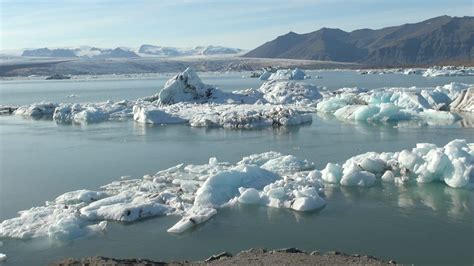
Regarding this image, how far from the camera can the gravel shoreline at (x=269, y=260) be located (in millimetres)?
6107

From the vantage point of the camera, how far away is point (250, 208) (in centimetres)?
865

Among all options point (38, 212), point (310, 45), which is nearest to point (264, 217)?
point (38, 212)

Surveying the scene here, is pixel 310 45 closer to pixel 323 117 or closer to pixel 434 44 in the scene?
pixel 434 44

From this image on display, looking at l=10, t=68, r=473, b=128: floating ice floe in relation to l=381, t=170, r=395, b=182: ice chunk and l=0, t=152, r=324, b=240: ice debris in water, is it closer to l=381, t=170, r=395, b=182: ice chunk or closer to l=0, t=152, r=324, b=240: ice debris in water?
l=381, t=170, r=395, b=182: ice chunk

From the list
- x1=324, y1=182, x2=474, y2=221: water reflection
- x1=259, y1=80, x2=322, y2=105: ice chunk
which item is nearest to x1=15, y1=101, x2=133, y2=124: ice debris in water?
x1=259, y1=80, x2=322, y2=105: ice chunk

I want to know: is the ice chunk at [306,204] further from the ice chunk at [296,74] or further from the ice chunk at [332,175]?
the ice chunk at [296,74]

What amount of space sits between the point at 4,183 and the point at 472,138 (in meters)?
11.9

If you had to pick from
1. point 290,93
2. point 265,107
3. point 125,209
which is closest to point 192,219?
point 125,209

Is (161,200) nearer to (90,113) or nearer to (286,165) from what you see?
(286,165)

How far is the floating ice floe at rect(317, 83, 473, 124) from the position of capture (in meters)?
19.8

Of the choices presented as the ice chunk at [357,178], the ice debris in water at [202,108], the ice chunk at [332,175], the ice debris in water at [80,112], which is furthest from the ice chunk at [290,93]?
the ice chunk at [357,178]

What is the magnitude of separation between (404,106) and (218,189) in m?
14.0

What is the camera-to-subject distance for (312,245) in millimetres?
6949

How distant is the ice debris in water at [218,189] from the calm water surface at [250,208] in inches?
9.4
